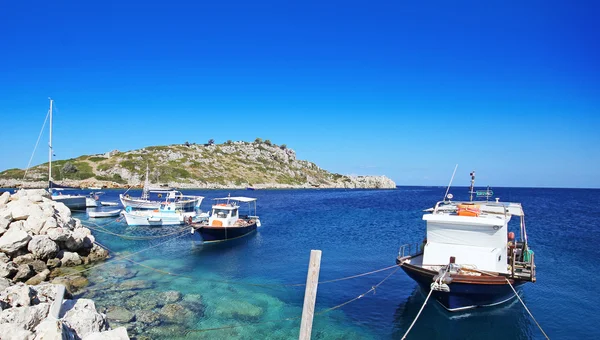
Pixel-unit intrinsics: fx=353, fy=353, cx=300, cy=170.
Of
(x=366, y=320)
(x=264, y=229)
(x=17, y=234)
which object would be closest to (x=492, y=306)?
(x=366, y=320)

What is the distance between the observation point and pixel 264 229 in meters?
50.9

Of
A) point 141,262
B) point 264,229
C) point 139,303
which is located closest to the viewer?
point 139,303

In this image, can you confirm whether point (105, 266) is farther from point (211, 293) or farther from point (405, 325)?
point (405, 325)

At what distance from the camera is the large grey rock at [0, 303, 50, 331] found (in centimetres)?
1070

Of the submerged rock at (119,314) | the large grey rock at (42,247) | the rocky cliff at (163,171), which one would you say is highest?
the rocky cliff at (163,171)

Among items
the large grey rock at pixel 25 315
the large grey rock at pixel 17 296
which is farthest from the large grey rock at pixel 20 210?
the large grey rock at pixel 25 315

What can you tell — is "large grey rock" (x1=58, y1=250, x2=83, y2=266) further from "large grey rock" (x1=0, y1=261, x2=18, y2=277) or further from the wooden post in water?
the wooden post in water

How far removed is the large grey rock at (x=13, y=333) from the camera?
959 centimetres

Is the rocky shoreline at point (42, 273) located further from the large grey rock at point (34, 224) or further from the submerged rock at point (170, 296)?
the submerged rock at point (170, 296)

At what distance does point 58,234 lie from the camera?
25.7 metres

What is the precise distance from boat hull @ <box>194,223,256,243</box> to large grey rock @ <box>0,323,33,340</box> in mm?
27144

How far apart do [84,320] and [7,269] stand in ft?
39.5

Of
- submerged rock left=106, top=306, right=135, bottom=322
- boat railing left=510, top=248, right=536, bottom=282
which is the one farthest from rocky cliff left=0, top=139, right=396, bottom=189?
boat railing left=510, top=248, right=536, bottom=282

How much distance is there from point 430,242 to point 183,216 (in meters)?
39.3
